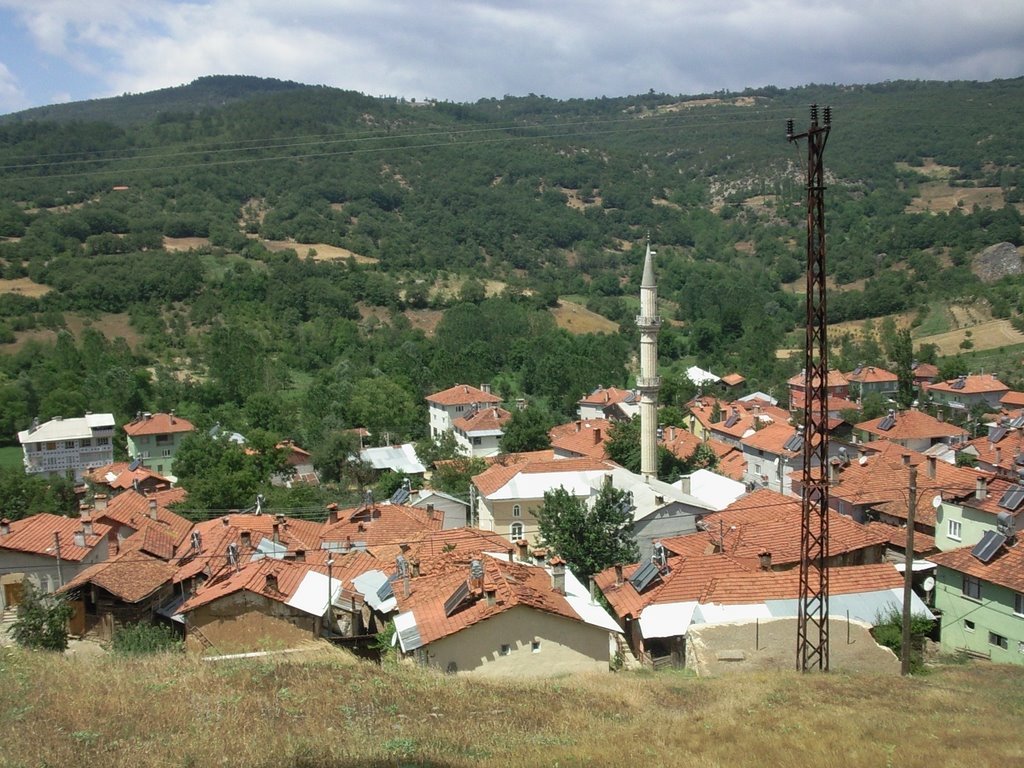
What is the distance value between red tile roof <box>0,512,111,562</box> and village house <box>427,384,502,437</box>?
28.8 meters

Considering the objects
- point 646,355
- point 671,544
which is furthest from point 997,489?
point 646,355

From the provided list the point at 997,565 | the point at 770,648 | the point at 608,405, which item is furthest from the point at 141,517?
the point at 608,405

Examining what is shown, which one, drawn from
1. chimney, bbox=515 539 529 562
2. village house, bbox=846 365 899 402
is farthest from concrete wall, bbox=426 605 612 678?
village house, bbox=846 365 899 402

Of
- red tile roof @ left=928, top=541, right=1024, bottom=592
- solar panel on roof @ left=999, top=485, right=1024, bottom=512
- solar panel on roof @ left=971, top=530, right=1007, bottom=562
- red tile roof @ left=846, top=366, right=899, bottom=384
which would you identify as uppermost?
solar panel on roof @ left=999, top=485, right=1024, bottom=512

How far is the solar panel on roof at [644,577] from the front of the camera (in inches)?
840

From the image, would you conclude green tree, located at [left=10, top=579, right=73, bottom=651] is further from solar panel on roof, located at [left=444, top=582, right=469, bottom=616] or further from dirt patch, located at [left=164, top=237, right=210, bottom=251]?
dirt patch, located at [left=164, top=237, right=210, bottom=251]

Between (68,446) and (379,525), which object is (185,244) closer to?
(68,446)

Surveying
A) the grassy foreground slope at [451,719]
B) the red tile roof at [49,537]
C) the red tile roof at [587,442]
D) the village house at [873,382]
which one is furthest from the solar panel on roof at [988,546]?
the village house at [873,382]

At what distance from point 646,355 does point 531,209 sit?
111 meters

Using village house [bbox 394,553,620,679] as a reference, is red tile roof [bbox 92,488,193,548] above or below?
below

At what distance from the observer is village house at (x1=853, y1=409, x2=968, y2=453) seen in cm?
4378

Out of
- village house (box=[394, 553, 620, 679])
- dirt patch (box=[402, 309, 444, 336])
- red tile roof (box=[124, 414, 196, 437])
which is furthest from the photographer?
dirt patch (box=[402, 309, 444, 336])

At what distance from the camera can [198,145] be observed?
142 meters

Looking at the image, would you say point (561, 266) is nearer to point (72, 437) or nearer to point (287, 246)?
point (287, 246)
